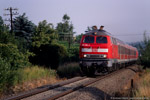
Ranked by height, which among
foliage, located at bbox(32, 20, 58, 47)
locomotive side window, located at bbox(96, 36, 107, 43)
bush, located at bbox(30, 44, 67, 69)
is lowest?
bush, located at bbox(30, 44, 67, 69)

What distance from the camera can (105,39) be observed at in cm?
1638

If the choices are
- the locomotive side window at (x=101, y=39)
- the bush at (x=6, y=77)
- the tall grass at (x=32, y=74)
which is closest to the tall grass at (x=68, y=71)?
the tall grass at (x=32, y=74)

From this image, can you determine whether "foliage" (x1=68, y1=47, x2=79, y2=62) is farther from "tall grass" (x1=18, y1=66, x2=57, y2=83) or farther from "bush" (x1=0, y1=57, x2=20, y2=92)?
"bush" (x1=0, y1=57, x2=20, y2=92)

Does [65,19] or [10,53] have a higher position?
[65,19]

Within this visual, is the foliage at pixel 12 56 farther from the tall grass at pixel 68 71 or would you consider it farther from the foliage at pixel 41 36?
the foliage at pixel 41 36

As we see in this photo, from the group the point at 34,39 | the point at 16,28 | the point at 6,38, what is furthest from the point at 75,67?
the point at 16,28

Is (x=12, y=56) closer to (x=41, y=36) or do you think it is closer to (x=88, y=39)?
(x=88, y=39)

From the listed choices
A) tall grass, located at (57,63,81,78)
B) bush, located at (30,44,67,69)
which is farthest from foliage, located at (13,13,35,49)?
tall grass, located at (57,63,81,78)

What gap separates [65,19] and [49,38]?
54.7 meters

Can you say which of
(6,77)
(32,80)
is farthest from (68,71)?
(6,77)

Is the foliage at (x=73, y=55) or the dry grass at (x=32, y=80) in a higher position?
the foliage at (x=73, y=55)

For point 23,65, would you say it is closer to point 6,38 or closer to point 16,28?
point 6,38

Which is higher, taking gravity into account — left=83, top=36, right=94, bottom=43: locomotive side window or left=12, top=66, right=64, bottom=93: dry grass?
left=83, top=36, right=94, bottom=43: locomotive side window

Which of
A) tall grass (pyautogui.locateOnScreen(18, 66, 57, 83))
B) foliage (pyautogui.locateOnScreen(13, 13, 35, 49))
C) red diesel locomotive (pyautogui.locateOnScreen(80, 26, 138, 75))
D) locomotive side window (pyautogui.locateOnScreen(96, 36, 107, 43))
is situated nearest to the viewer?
tall grass (pyautogui.locateOnScreen(18, 66, 57, 83))
